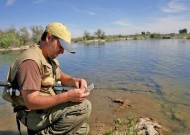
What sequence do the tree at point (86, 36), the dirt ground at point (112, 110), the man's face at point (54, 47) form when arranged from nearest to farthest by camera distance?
the man's face at point (54, 47) → the dirt ground at point (112, 110) → the tree at point (86, 36)

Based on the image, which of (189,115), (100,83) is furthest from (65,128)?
(100,83)

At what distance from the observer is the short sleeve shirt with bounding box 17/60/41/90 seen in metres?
3.67

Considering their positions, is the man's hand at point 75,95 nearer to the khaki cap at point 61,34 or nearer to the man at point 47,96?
the man at point 47,96

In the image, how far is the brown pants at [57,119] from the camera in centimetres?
409

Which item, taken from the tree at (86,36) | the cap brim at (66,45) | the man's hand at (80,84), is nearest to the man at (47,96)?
the cap brim at (66,45)

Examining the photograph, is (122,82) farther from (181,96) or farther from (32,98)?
(32,98)

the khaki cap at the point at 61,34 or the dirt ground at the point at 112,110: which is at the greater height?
the khaki cap at the point at 61,34

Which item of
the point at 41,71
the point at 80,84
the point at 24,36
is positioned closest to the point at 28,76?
the point at 41,71

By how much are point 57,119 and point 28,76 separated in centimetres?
87

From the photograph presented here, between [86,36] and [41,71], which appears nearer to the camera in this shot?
[41,71]

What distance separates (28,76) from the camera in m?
3.68


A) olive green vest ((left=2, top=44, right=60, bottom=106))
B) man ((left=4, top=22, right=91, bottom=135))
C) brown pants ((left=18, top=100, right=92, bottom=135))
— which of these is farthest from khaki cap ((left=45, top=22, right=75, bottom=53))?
brown pants ((left=18, top=100, right=92, bottom=135))

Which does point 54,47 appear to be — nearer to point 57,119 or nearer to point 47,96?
point 47,96

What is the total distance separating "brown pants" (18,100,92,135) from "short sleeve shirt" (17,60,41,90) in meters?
0.59
